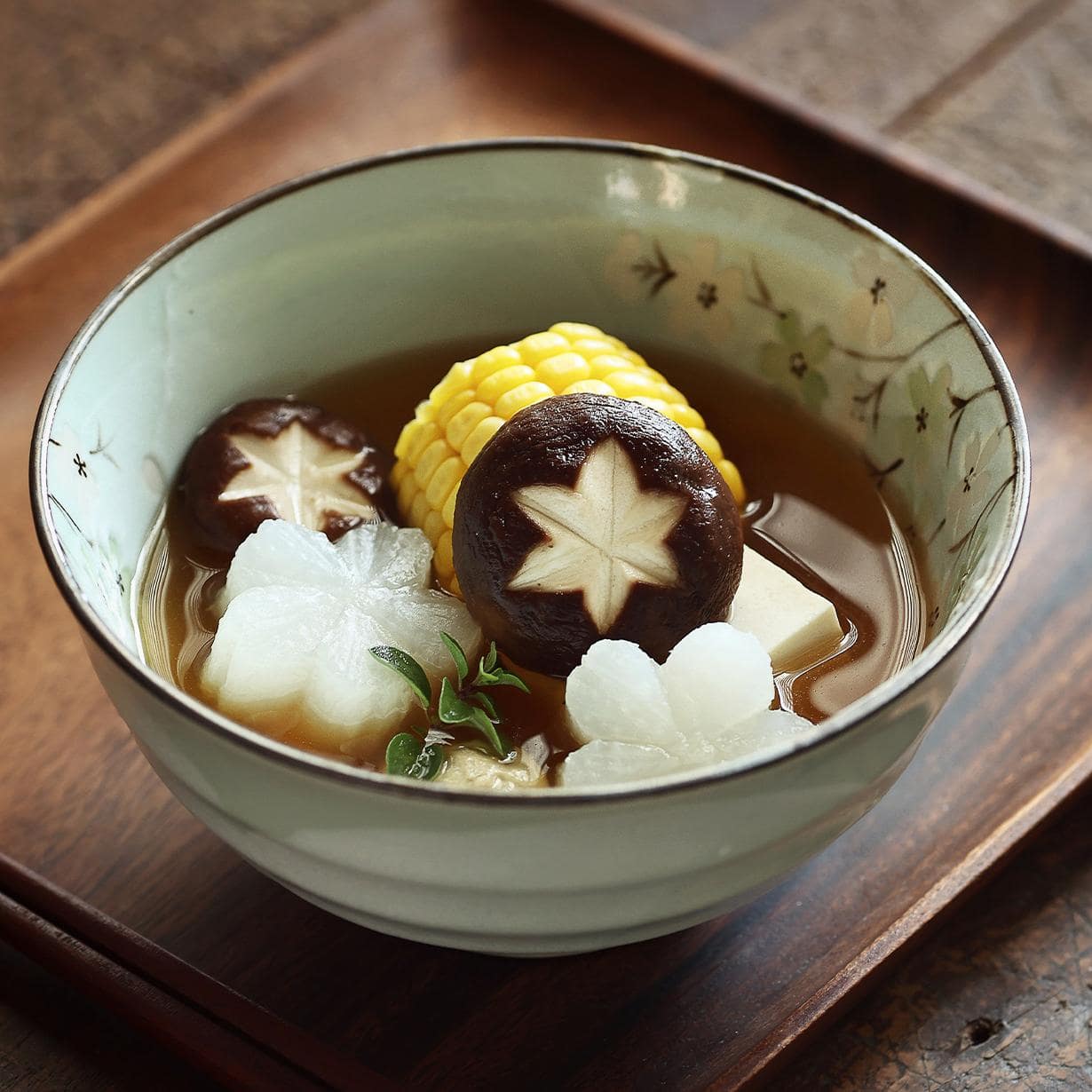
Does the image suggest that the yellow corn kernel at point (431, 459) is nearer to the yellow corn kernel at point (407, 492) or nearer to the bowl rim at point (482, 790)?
the yellow corn kernel at point (407, 492)

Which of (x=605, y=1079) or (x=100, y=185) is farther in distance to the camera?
(x=100, y=185)

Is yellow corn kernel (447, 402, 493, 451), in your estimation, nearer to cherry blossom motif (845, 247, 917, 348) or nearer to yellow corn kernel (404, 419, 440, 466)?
yellow corn kernel (404, 419, 440, 466)

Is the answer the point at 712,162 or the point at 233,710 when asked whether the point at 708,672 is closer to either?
the point at 233,710

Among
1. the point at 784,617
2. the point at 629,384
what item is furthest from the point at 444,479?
the point at 784,617

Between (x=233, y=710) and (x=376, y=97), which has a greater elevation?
(x=376, y=97)

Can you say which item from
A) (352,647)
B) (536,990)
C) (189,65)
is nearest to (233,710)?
(352,647)

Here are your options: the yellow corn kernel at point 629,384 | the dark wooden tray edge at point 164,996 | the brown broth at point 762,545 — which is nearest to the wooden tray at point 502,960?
the dark wooden tray edge at point 164,996
